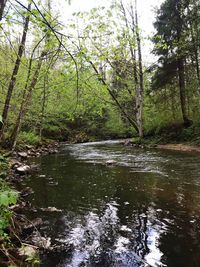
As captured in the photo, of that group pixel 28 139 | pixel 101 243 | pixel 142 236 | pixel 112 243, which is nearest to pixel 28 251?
pixel 101 243

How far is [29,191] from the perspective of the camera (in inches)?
243

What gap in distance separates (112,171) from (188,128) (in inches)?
409

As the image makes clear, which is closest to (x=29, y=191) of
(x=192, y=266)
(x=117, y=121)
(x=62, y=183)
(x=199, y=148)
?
(x=62, y=183)

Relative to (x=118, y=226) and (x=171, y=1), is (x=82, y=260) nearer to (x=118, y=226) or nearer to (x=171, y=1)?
(x=118, y=226)

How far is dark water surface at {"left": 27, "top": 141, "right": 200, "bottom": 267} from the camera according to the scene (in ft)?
10.5

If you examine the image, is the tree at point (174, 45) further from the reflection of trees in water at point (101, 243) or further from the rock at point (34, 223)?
the rock at point (34, 223)

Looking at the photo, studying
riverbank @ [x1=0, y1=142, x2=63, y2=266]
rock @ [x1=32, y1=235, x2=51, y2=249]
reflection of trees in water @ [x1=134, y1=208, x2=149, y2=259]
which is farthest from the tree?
rock @ [x1=32, y1=235, x2=51, y2=249]

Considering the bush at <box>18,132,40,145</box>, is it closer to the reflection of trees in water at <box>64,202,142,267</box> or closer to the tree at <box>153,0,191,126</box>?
the tree at <box>153,0,191,126</box>

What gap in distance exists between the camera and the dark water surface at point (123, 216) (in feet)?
10.5

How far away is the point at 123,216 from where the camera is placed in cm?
455

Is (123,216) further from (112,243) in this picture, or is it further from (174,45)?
(174,45)

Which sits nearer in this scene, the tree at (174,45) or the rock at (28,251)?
the rock at (28,251)

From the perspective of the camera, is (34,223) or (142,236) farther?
(34,223)

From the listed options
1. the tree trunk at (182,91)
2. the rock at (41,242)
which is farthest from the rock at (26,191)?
the tree trunk at (182,91)
